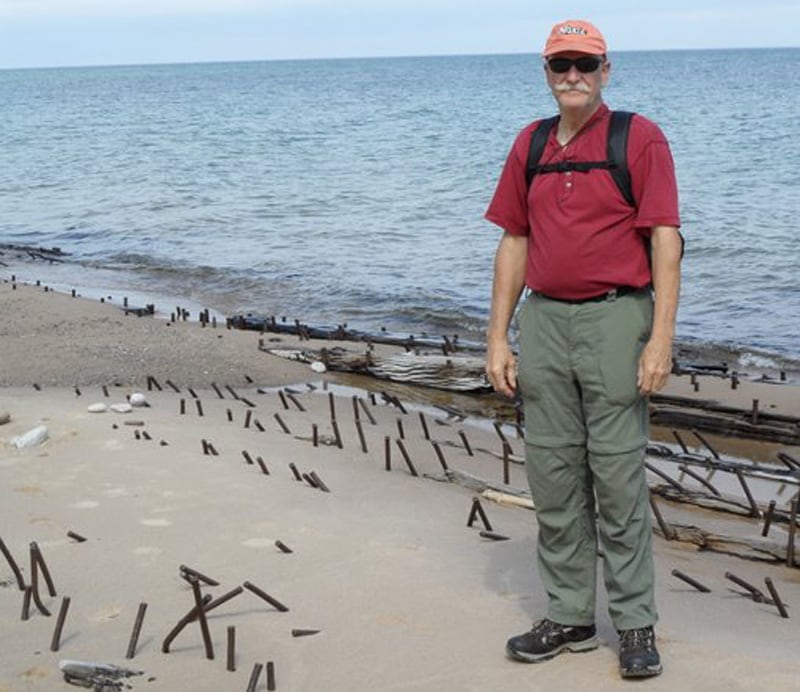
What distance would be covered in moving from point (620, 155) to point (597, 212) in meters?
0.21

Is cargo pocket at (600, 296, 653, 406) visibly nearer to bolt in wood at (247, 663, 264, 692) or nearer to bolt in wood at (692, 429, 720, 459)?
bolt in wood at (247, 663, 264, 692)

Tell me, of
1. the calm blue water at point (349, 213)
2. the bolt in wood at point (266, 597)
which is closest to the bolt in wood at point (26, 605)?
the bolt in wood at point (266, 597)

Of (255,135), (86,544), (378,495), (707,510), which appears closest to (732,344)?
(707,510)

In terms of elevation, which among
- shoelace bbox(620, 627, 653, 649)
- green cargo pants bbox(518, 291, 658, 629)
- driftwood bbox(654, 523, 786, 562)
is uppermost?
green cargo pants bbox(518, 291, 658, 629)

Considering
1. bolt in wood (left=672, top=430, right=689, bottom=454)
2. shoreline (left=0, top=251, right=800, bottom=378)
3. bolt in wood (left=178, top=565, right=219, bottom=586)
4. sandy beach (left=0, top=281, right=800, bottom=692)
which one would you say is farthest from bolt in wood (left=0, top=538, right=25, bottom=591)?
shoreline (left=0, top=251, right=800, bottom=378)

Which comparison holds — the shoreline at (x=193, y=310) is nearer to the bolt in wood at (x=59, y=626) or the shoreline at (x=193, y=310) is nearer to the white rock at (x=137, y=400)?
the white rock at (x=137, y=400)

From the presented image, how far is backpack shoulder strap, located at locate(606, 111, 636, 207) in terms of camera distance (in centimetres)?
442

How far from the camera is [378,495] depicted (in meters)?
7.15

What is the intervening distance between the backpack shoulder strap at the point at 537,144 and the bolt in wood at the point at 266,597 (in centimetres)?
193

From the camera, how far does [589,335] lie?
14.9ft

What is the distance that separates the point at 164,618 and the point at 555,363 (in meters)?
1.91

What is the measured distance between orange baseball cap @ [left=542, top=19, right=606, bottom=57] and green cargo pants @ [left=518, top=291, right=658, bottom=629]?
2.89 ft

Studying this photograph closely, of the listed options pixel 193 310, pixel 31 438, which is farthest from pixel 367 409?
pixel 193 310

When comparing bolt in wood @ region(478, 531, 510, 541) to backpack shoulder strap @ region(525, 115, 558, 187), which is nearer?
backpack shoulder strap @ region(525, 115, 558, 187)
